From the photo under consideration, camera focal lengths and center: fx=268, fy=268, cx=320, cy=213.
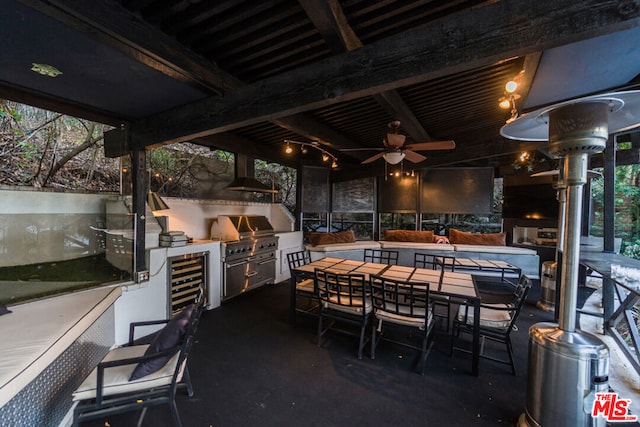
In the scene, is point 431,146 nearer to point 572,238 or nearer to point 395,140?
point 395,140

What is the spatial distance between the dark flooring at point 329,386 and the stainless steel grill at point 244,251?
40.7 inches

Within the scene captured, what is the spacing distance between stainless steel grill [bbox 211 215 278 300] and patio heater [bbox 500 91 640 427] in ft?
11.9

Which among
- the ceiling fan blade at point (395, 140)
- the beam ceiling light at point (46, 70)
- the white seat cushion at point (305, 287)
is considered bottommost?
the white seat cushion at point (305, 287)

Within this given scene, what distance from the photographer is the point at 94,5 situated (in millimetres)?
1467

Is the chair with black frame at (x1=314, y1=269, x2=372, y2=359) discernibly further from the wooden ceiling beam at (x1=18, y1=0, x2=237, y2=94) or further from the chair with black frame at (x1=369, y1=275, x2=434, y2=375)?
the wooden ceiling beam at (x1=18, y1=0, x2=237, y2=94)

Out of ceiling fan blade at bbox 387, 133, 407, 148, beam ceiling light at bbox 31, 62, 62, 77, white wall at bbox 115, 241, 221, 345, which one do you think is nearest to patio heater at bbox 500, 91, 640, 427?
ceiling fan blade at bbox 387, 133, 407, 148

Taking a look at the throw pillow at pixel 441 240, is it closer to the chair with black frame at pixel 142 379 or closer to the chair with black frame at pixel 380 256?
the chair with black frame at pixel 380 256

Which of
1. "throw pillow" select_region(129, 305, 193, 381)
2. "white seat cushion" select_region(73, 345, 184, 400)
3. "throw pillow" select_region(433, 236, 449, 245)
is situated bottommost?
"white seat cushion" select_region(73, 345, 184, 400)

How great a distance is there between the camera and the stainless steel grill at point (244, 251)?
13.4ft

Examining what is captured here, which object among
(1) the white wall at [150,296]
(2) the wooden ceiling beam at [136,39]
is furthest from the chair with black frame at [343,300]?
(2) the wooden ceiling beam at [136,39]

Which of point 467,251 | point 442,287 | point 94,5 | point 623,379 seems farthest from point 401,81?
point 467,251

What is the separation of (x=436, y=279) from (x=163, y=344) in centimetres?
261

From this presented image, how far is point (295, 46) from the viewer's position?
2.09 m

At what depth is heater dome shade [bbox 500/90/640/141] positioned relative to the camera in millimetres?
1327
